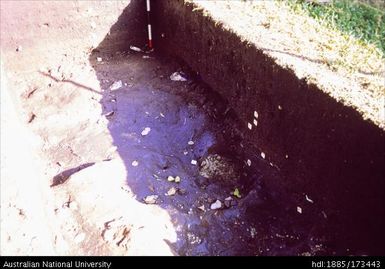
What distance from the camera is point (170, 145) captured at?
4.72 metres

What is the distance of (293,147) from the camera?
3.52m

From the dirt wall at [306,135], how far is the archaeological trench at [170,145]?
0.01 meters

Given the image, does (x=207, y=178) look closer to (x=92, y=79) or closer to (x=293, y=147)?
(x=293, y=147)

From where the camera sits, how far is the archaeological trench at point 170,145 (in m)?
2.97

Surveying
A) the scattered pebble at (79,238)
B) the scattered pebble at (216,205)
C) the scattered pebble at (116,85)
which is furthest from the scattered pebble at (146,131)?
the scattered pebble at (79,238)

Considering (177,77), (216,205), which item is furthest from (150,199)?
(177,77)

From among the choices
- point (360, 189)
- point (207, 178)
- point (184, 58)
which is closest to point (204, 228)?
point (207, 178)

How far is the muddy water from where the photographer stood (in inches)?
141

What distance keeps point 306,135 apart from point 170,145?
1922mm

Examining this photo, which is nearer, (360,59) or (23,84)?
(360,59)

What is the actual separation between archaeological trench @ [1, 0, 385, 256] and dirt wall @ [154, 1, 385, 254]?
0.04ft

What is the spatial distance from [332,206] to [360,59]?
1375 millimetres

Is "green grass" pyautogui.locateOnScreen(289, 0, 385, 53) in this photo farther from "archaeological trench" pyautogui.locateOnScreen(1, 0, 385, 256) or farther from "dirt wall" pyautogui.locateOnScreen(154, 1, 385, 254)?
"dirt wall" pyautogui.locateOnScreen(154, 1, 385, 254)

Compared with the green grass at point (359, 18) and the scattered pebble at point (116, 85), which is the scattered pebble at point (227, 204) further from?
the green grass at point (359, 18)
